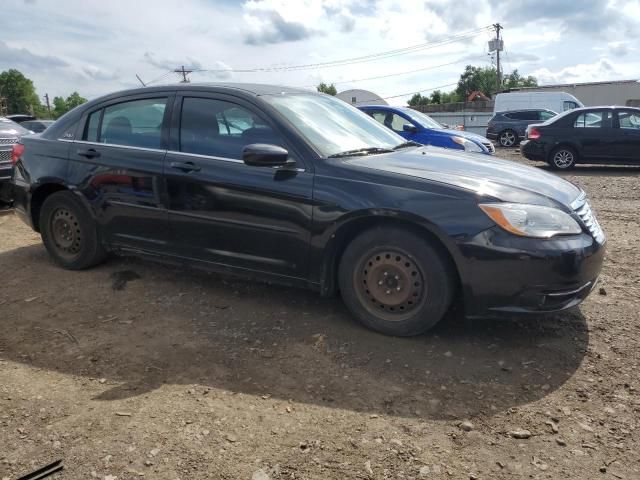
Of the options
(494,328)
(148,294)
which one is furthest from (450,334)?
(148,294)

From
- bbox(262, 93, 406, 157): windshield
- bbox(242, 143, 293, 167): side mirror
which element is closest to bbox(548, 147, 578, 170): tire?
bbox(262, 93, 406, 157): windshield

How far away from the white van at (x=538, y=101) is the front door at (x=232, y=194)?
872 inches

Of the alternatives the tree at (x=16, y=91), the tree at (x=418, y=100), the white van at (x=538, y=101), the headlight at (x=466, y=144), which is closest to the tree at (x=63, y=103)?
the tree at (x=16, y=91)

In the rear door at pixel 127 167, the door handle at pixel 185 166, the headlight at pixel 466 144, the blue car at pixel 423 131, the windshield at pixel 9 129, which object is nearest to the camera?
the door handle at pixel 185 166

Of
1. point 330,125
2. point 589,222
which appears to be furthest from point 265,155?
point 589,222

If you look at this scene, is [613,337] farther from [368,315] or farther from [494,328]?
[368,315]

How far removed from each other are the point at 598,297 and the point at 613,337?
733mm

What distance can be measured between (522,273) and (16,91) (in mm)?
99791

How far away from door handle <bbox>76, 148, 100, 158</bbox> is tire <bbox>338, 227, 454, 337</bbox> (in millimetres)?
2396

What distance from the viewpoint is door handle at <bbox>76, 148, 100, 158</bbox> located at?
15.0 feet

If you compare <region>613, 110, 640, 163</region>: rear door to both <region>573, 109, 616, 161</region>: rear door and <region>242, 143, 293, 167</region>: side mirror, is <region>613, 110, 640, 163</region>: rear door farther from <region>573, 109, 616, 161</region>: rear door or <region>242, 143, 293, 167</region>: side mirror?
<region>242, 143, 293, 167</region>: side mirror

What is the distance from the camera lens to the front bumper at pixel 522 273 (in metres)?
3.13

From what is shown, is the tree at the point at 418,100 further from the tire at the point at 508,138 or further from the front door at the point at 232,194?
the front door at the point at 232,194

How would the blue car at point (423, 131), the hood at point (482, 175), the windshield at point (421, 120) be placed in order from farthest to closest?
the windshield at point (421, 120) → the blue car at point (423, 131) → the hood at point (482, 175)
